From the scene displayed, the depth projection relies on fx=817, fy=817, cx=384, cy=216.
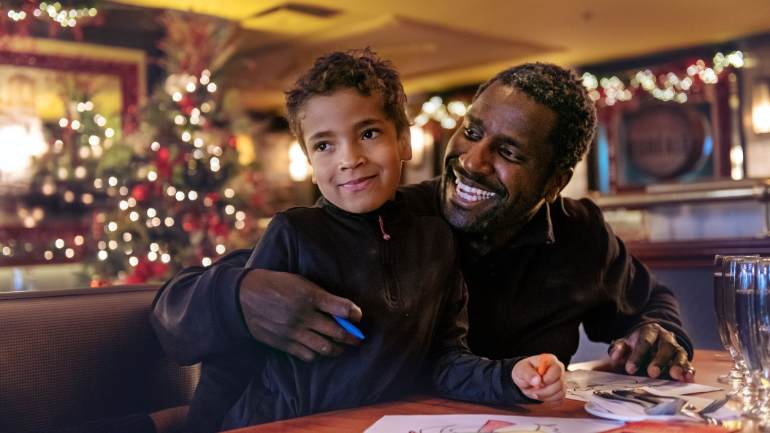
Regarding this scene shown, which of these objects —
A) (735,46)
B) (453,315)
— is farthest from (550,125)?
(735,46)

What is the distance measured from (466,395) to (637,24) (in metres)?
7.26

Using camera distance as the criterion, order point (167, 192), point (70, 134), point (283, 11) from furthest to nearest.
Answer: point (283, 11) → point (70, 134) → point (167, 192)

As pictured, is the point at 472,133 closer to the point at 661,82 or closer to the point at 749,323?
the point at 749,323

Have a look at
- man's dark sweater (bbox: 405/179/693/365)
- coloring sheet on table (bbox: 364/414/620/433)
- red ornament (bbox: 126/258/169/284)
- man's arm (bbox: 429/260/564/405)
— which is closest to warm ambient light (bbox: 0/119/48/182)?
red ornament (bbox: 126/258/169/284)

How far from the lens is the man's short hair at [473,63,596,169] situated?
65.8 inches

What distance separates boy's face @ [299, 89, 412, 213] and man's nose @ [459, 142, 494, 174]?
0.95 feet

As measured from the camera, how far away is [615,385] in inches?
54.4

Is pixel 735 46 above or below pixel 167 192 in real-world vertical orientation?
above

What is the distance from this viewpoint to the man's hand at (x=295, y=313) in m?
1.17

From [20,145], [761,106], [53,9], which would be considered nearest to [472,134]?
[53,9]

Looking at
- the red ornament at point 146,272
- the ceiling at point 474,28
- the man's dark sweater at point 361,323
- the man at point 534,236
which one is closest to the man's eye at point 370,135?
the man's dark sweater at point 361,323

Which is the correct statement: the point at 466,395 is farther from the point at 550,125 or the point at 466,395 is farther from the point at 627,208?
the point at 627,208

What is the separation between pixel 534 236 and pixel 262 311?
72 cm

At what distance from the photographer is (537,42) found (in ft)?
28.0
